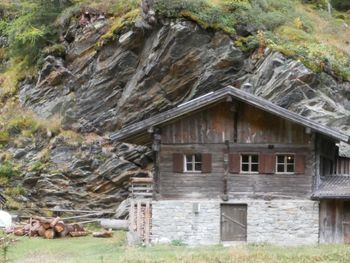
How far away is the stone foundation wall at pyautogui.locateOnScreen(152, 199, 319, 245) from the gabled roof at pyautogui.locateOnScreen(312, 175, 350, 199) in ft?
2.02

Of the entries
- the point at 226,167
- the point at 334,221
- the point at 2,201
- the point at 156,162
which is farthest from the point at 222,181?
the point at 2,201

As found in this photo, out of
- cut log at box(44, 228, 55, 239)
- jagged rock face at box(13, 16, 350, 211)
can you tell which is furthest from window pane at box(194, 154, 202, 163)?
jagged rock face at box(13, 16, 350, 211)

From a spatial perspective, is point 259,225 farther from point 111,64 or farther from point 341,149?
point 111,64

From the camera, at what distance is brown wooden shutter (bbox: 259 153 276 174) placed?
2800 cm

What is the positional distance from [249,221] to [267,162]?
2639 mm

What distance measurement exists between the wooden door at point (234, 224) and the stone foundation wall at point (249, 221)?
24cm

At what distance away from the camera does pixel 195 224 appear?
1102 inches

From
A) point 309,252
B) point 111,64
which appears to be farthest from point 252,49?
point 309,252

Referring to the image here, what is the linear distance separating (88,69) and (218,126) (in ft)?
53.9

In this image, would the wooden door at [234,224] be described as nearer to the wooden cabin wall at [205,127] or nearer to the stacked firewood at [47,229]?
the wooden cabin wall at [205,127]

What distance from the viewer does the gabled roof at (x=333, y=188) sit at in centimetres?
2671

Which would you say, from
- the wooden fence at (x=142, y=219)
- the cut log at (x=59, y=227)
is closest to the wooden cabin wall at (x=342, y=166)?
the wooden fence at (x=142, y=219)

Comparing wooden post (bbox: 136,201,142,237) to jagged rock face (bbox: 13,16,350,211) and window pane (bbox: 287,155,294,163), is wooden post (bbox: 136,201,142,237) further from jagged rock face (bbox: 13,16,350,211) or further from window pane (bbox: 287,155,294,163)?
jagged rock face (bbox: 13,16,350,211)

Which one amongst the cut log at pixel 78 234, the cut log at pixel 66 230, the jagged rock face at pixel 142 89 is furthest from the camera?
the jagged rock face at pixel 142 89
